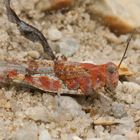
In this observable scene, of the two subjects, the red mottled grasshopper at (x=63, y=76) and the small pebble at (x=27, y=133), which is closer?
the small pebble at (x=27, y=133)

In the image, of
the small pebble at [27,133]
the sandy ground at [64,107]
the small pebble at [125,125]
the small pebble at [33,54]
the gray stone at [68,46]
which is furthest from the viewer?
the gray stone at [68,46]

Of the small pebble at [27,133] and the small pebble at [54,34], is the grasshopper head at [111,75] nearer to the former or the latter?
the small pebble at [27,133]

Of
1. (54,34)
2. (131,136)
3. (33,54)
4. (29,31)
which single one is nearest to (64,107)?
(131,136)

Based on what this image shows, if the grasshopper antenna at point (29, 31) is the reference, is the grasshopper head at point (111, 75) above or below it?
below

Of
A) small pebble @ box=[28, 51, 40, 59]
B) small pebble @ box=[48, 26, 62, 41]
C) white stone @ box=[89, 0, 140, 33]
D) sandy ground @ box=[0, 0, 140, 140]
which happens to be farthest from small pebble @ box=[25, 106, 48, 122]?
white stone @ box=[89, 0, 140, 33]

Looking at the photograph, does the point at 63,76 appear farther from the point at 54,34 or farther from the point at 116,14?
the point at 116,14

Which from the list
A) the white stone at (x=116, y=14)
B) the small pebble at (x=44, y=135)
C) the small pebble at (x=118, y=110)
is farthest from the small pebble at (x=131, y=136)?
the white stone at (x=116, y=14)

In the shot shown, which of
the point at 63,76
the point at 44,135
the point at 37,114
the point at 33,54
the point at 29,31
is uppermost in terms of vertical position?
the point at 29,31

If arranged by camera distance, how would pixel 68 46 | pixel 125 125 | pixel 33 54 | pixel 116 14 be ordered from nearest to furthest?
1. pixel 125 125
2. pixel 33 54
3. pixel 68 46
4. pixel 116 14
